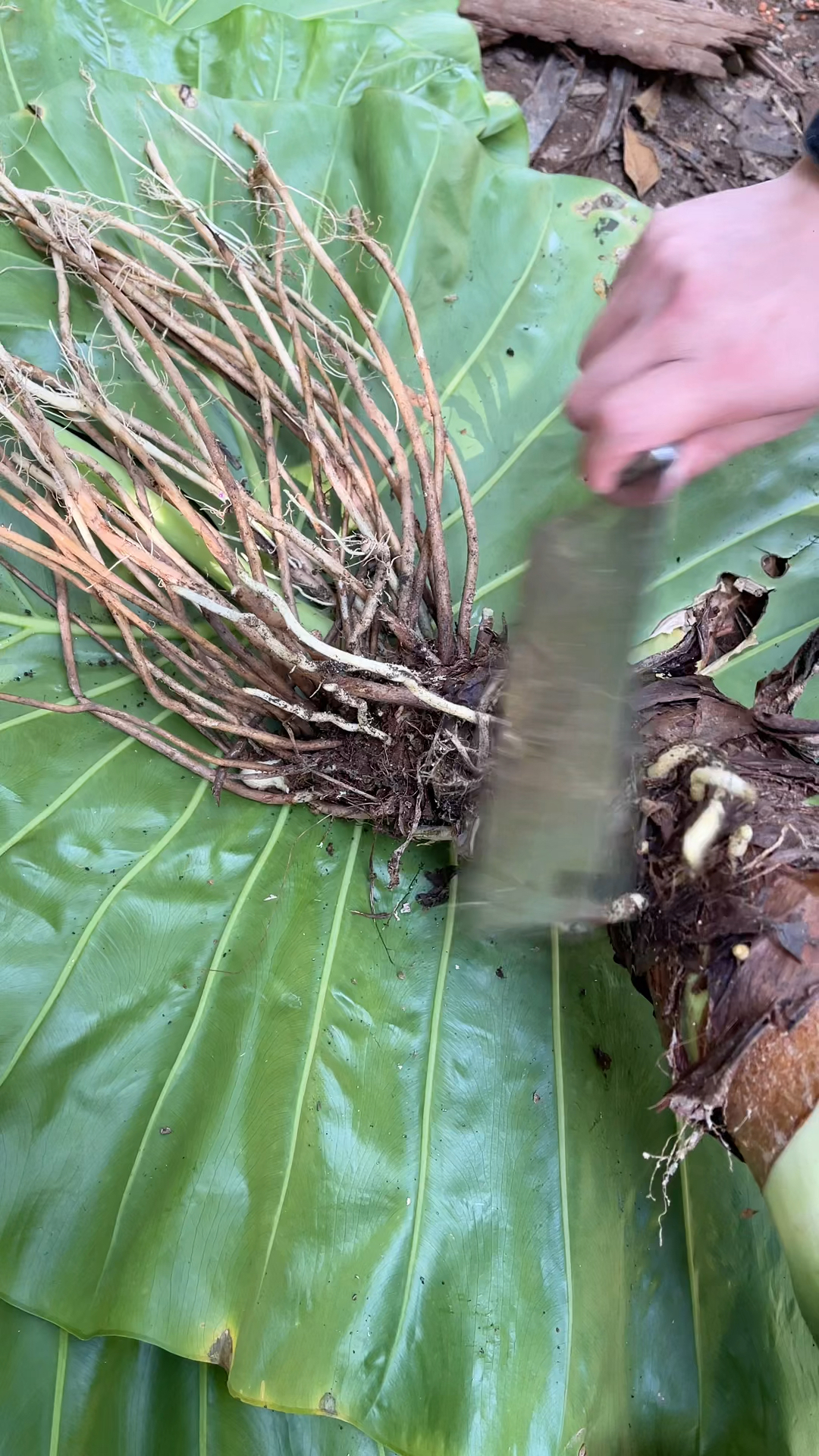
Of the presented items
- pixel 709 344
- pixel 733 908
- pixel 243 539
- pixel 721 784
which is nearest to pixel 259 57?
pixel 243 539

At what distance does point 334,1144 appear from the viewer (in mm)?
1024

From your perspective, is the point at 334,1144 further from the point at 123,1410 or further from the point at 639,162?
the point at 639,162

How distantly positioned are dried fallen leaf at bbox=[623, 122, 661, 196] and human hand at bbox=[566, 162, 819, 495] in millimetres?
1659

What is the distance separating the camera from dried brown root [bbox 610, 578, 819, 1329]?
0.80 m

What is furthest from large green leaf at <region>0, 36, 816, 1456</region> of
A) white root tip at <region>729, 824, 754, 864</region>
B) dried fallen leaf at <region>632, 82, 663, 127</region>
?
dried fallen leaf at <region>632, 82, 663, 127</region>

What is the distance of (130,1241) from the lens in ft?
3.21

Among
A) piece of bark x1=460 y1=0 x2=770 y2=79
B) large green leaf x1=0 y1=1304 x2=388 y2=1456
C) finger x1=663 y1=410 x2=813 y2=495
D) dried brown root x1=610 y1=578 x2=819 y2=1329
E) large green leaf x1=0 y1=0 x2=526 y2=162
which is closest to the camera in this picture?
dried brown root x1=610 y1=578 x2=819 y2=1329

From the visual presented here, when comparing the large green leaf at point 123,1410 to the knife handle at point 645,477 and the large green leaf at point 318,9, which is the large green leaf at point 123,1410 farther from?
the large green leaf at point 318,9

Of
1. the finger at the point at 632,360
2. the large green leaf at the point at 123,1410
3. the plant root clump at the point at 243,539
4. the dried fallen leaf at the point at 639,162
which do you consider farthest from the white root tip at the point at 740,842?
the dried fallen leaf at the point at 639,162

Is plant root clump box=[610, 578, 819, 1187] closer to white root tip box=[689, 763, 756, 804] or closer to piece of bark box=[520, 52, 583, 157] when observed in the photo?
white root tip box=[689, 763, 756, 804]

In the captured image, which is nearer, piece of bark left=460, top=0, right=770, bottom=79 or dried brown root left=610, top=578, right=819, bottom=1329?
dried brown root left=610, top=578, right=819, bottom=1329

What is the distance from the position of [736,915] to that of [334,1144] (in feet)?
1.83

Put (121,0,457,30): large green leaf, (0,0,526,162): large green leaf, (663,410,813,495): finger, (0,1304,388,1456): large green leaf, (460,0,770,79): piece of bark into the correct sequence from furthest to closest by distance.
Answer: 1. (460,0,770,79): piece of bark
2. (121,0,457,30): large green leaf
3. (0,0,526,162): large green leaf
4. (0,1304,388,1456): large green leaf
5. (663,410,813,495): finger

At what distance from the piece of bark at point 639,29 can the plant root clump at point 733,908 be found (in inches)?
88.4
